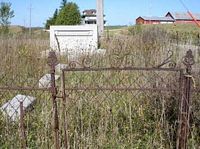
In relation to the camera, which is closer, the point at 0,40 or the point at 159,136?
the point at 159,136

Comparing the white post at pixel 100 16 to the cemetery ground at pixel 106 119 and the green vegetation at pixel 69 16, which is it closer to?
the cemetery ground at pixel 106 119

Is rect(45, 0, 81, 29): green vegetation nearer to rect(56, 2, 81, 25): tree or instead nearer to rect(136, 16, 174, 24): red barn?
rect(56, 2, 81, 25): tree

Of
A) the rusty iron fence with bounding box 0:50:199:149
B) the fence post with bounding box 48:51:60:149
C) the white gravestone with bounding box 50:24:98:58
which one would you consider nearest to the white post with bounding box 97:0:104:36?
the white gravestone with bounding box 50:24:98:58

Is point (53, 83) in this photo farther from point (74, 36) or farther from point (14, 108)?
point (74, 36)

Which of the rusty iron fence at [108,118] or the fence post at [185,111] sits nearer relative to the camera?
the fence post at [185,111]

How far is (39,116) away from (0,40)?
17.3ft

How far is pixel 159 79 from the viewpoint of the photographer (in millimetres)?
3873

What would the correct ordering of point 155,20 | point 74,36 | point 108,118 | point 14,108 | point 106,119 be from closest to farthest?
point 106,119
point 108,118
point 14,108
point 74,36
point 155,20

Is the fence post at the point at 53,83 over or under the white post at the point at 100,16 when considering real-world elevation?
under

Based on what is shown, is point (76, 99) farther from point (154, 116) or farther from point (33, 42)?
point (33, 42)

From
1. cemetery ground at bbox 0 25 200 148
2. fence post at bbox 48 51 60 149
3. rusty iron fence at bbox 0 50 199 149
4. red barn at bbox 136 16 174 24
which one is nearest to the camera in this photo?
fence post at bbox 48 51 60 149

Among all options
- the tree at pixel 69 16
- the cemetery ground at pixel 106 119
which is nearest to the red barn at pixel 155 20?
the tree at pixel 69 16

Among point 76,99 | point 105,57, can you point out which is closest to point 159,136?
point 76,99

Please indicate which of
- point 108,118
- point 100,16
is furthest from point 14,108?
point 100,16
